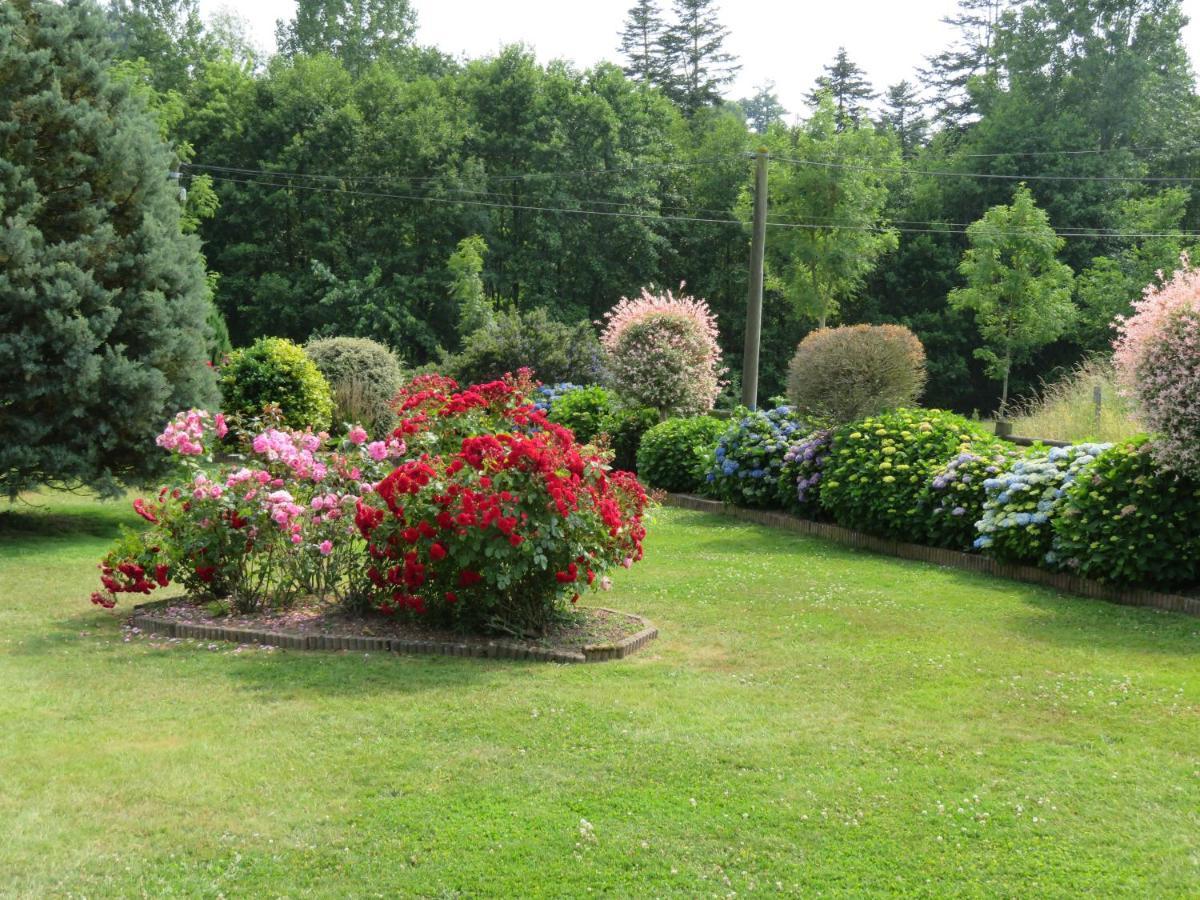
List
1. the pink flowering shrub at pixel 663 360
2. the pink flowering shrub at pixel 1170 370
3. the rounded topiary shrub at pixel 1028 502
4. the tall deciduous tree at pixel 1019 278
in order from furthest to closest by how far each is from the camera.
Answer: the tall deciduous tree at pixel 1019 278, the pink flowering shrub at pixel 663 360, the rounded topiary shrub at pixel 1028 502, the pink flowering shrub at pixel 1170 370

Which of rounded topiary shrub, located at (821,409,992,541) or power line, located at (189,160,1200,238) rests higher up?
power line, located at (189,160,1200,238)

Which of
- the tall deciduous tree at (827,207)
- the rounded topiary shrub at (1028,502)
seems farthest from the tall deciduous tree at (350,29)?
the rounded topiary shrub at (1028,502)

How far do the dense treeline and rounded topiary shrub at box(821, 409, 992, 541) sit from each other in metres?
22.2

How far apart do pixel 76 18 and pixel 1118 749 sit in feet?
35.4

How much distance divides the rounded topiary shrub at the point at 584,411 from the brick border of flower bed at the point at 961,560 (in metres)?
3.64

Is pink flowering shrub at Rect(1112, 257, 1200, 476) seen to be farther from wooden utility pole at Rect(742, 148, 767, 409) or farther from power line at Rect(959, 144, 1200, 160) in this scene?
power line at Rect(959, 144, 1200, 160)

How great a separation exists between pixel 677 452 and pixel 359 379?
287 inches

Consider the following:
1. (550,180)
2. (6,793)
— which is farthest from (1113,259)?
(6,793)

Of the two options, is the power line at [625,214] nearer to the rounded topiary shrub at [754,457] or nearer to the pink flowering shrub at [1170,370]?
the rounded topiary shrub at [754,457]

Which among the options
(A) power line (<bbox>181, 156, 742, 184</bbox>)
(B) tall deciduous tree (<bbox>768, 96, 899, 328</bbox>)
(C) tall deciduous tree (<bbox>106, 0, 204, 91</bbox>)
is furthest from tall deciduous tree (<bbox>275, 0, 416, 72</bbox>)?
(B) tall deciduous tree (<bbox>768, 96, 899, 328</bbox>)

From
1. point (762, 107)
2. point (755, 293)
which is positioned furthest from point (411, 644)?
point (762, 107)

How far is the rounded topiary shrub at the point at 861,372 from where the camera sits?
12.6 m

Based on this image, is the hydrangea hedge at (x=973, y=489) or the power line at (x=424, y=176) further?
the power line at (x=424, y=176)

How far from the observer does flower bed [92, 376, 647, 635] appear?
6934 millimetres
